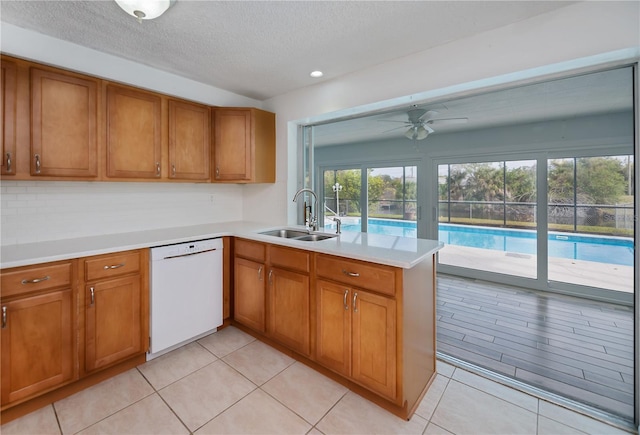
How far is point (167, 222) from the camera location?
3.05 metres

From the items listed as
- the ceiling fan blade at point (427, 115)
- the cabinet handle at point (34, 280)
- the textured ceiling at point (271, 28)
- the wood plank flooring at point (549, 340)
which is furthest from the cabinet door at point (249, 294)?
the ceiling fan blade at point (427, 115)

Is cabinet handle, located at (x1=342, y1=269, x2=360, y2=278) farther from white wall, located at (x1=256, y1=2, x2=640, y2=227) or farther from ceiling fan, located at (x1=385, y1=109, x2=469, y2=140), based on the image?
ceiling fan, located at (x1=385, y1=109, x2=469, y2=140)

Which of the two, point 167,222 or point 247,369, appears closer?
point 247,369

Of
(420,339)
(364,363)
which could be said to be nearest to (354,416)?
(364,363)

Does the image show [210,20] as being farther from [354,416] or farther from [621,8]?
[354,416]

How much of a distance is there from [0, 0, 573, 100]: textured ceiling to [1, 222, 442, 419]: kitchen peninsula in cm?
150

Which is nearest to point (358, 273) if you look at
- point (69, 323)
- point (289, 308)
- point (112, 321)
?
point (289, 308)

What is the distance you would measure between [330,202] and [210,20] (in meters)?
3.22

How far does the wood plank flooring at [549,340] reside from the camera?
2039 millimetres

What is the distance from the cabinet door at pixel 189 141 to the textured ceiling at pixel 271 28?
400 millimetres

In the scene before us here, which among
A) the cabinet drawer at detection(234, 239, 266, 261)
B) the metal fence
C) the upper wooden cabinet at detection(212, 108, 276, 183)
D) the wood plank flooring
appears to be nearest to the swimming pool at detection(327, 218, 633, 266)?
the metal fence

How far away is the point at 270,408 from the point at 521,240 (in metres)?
4.04

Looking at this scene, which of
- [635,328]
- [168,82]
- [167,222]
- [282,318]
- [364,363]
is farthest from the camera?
[167,222]

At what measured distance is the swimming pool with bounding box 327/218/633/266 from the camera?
3.04 metres
